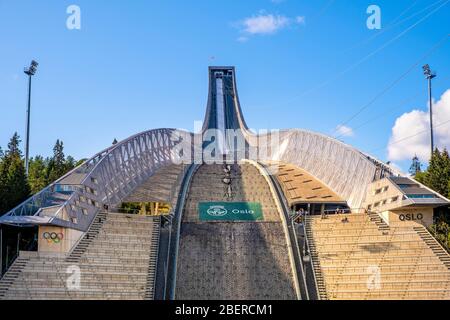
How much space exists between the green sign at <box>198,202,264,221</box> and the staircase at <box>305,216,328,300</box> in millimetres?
5249

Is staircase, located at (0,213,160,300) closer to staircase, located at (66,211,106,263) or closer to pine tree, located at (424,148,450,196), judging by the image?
staircase, located at (66,211,106,263)

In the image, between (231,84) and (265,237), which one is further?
(231,84)

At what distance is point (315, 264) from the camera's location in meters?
37.7

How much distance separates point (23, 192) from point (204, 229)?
48.3ft

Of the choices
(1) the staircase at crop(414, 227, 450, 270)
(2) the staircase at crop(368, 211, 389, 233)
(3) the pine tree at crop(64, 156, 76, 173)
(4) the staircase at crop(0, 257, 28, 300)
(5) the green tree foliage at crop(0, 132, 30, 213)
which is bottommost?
(4) the staircase at crop(0, 257, 28, 300)

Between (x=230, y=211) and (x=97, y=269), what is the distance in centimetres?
1584

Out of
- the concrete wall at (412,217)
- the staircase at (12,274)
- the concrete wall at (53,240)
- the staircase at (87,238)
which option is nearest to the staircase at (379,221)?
the concrete wall at (412,217)

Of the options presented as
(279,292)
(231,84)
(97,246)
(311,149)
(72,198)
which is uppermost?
(231,84)

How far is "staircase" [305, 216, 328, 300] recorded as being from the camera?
34.5 m

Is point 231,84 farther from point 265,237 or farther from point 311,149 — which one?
point 265,237

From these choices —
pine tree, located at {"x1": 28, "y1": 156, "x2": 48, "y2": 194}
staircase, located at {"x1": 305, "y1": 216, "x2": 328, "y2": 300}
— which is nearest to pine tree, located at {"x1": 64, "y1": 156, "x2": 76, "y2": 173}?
pine tree, located at {"x1": 28, "y1": 156, "x2": 48, "y2": 194}

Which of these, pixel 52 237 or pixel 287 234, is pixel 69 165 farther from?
pixel 287 234

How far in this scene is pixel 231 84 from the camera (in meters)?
120
